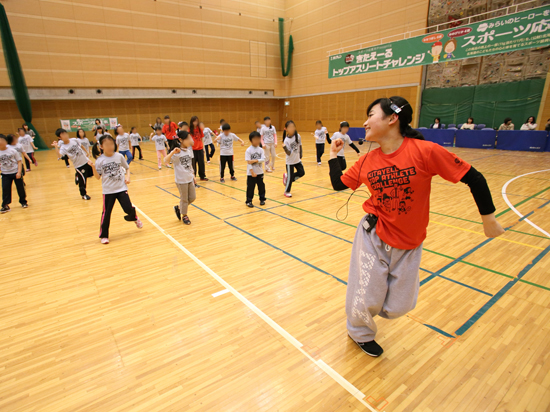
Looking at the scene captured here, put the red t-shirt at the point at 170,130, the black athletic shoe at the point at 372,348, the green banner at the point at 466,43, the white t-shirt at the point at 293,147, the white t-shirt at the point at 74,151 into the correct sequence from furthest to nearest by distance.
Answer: the red t-shirt at the point at 170,130
the green banner at the point at 466,43
the white t-shirt at the point at 74,151
the white t-shirt at the point at 293,147
the black athletic shoe at the point at 372,348

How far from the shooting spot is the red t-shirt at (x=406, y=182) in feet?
6.12

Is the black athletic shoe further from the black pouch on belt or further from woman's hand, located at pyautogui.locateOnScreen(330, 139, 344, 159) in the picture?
woman's hand, located at pyautogui.locateOnScreen(330, 139, 344, 159)

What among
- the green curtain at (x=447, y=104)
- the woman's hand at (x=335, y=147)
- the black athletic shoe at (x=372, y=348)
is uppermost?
the green curtain at (x=447, y=104)

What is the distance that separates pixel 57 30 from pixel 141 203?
1959 cm

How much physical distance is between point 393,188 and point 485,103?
1936 centimetres

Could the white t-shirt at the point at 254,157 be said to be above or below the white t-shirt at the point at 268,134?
below

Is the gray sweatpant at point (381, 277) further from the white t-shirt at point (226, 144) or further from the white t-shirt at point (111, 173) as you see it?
the white t-shirt at point (226, 144)

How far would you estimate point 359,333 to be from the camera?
2467mm

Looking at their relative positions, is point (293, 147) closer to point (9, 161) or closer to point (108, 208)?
point (108, 208)

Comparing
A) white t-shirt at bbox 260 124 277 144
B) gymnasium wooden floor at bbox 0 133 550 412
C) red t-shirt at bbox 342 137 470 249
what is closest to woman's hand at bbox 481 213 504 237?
red t-shirt at bbox 342 137 470 249

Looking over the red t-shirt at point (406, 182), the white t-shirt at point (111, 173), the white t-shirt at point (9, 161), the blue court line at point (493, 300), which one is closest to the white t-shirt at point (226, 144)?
the white t-shirt at point (111, 173)

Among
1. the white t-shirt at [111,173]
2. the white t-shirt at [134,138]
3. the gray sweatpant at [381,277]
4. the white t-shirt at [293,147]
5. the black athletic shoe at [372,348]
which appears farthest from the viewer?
the white t-shirt at [134,138]

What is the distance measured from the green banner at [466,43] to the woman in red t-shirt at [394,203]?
13263 millimetres

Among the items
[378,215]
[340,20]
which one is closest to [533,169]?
[378,215]
